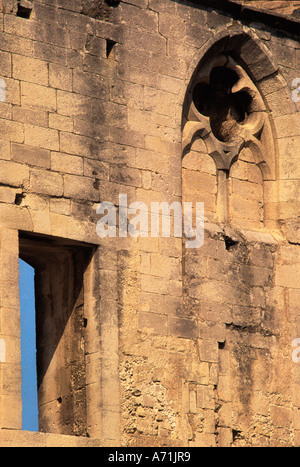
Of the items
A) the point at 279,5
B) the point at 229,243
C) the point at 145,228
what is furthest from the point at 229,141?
the point at 279,5

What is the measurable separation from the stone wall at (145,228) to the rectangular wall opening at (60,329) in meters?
0.03

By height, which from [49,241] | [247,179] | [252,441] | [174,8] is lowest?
[252,441]

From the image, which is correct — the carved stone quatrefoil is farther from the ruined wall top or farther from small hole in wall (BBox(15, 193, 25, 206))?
small hole in wall (BBox(15, 193, 25, 206))

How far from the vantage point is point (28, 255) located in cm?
1703

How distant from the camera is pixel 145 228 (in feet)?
55.6

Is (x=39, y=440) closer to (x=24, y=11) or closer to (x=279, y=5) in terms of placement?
(x=24, y=11)

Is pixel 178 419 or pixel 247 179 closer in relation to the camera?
pixel 178 419

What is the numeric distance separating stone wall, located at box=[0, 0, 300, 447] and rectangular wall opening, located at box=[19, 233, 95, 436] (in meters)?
0.03

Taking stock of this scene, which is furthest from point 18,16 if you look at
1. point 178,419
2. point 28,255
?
point 178,419

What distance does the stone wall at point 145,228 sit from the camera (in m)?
16.3

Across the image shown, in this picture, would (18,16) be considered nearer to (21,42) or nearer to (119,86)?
(21,42)

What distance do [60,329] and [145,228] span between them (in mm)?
1329

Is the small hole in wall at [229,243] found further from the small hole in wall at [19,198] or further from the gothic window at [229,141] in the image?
the small hole in wall at [19,198]

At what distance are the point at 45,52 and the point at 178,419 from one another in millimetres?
3862
